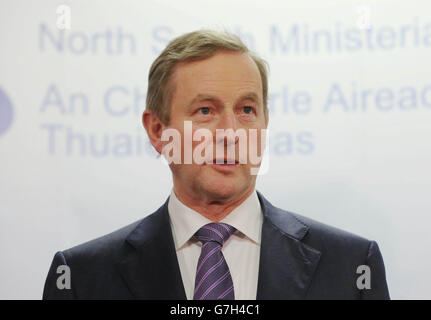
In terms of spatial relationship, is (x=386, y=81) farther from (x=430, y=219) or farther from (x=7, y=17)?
(x=7, y=17)

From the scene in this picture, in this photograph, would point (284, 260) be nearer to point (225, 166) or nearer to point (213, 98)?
point (225, 166)

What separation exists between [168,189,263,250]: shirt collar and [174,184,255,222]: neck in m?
0.01

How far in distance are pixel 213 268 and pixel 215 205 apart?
18cm

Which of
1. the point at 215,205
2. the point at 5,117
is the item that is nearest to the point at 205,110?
the point at 215,205

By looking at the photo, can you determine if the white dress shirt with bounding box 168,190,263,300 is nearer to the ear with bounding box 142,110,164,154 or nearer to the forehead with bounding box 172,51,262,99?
the ear with bounding box 142,110,164,154

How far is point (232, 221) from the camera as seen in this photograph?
1.58 meters

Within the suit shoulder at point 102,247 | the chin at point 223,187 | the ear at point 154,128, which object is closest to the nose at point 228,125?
the chin at point 223,187

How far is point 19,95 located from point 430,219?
1517 millimetres

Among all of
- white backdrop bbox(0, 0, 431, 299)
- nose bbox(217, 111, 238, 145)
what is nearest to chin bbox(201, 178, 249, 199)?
nose bbox(217, 111, 238, 145)

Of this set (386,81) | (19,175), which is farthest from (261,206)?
(19,175)

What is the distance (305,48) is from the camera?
2.17 meters

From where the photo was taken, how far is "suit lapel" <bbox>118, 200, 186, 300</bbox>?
1.50 metres

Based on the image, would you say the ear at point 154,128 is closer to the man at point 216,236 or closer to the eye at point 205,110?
the man at point 216,236

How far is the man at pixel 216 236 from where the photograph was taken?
151cm
